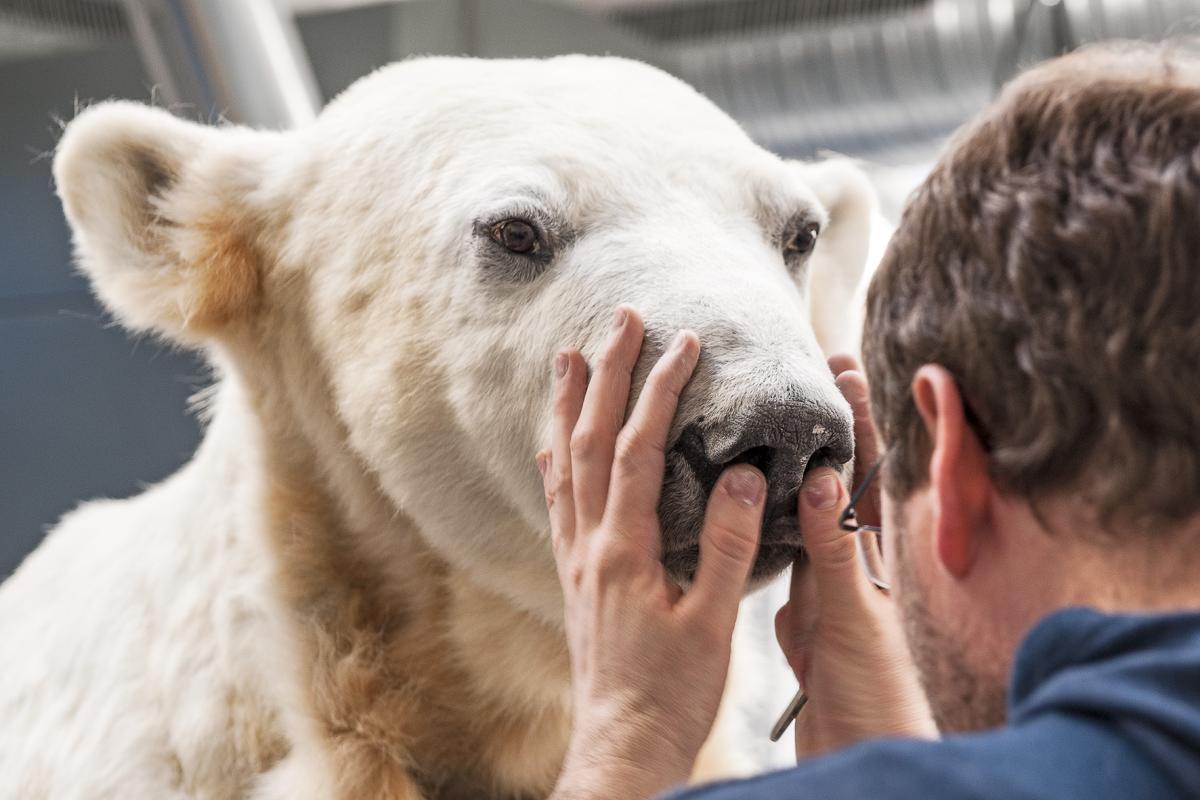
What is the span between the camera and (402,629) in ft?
4.76

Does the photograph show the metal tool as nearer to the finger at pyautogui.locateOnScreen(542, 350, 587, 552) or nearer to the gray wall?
the finger at pyautogui.locateOnScreen(542, 350, 587, 552)

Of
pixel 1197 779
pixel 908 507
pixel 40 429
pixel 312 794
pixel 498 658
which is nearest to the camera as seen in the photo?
pixel 1197 779

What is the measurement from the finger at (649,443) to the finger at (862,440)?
0.87 ft

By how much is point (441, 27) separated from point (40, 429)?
1224mm

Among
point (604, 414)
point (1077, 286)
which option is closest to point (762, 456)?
point (604, 414)

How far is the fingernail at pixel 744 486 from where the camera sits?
3.31 feet

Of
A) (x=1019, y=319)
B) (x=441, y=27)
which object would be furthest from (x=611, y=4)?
(x=1019, y=319)

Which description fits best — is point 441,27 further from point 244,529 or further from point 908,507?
point 908,507

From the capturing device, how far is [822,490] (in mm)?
1059

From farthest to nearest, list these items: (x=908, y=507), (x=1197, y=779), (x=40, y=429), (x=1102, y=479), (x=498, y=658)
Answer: (x=40, y=429) < (x=498, y=658) < (x=908, y=507) < (x=1102, y=479) < (x=1197, y=779)

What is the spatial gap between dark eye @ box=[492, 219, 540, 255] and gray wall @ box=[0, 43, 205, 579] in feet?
4.86

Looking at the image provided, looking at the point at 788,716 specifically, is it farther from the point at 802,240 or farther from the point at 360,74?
the point at 360,74

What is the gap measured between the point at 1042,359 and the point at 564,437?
0.52 meters

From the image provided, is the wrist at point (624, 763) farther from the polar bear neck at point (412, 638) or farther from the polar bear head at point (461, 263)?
the polar bear neck at point (412, 638)
